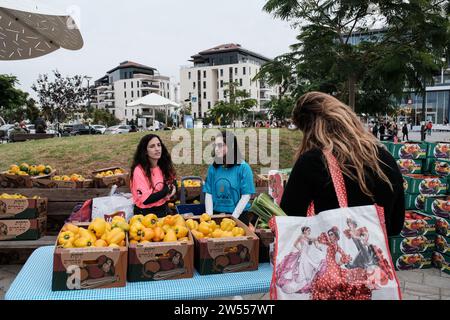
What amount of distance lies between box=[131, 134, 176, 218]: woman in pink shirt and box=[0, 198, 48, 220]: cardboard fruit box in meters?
1.70

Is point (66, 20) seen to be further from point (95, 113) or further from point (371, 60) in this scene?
point (95, 113)

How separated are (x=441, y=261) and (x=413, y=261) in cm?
34

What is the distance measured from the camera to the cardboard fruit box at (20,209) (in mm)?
4582

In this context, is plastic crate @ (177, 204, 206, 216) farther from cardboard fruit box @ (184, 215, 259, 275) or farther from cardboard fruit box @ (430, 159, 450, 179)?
cardboard fruit box @ (430, 159, 450, 179)

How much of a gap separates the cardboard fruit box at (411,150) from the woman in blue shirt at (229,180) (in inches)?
99.1

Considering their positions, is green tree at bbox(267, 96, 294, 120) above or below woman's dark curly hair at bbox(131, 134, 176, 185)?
above

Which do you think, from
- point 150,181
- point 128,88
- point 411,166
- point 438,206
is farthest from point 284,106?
point 128,88

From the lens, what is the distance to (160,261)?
2.28 metres

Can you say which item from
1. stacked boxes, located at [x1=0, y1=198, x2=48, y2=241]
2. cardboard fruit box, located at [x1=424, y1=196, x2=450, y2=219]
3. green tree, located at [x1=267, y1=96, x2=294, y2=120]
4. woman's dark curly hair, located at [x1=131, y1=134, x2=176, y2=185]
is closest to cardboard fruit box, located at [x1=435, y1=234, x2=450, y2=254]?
cardboard fruit box, located at [x1=424, y1=196, x2=450, y2=219]

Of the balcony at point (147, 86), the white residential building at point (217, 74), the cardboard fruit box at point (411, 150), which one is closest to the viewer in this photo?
the cardboard fruit box at point (411, 150)

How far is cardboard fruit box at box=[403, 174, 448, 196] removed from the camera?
4.97m

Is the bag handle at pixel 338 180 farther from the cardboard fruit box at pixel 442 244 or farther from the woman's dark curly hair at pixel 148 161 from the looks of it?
the cardboard fruit box at pixel 442 244

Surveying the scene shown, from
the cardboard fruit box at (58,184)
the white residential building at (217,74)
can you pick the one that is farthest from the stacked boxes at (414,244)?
the white residential building at (217,74)

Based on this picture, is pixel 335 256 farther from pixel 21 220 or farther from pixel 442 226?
pixel 21 220
